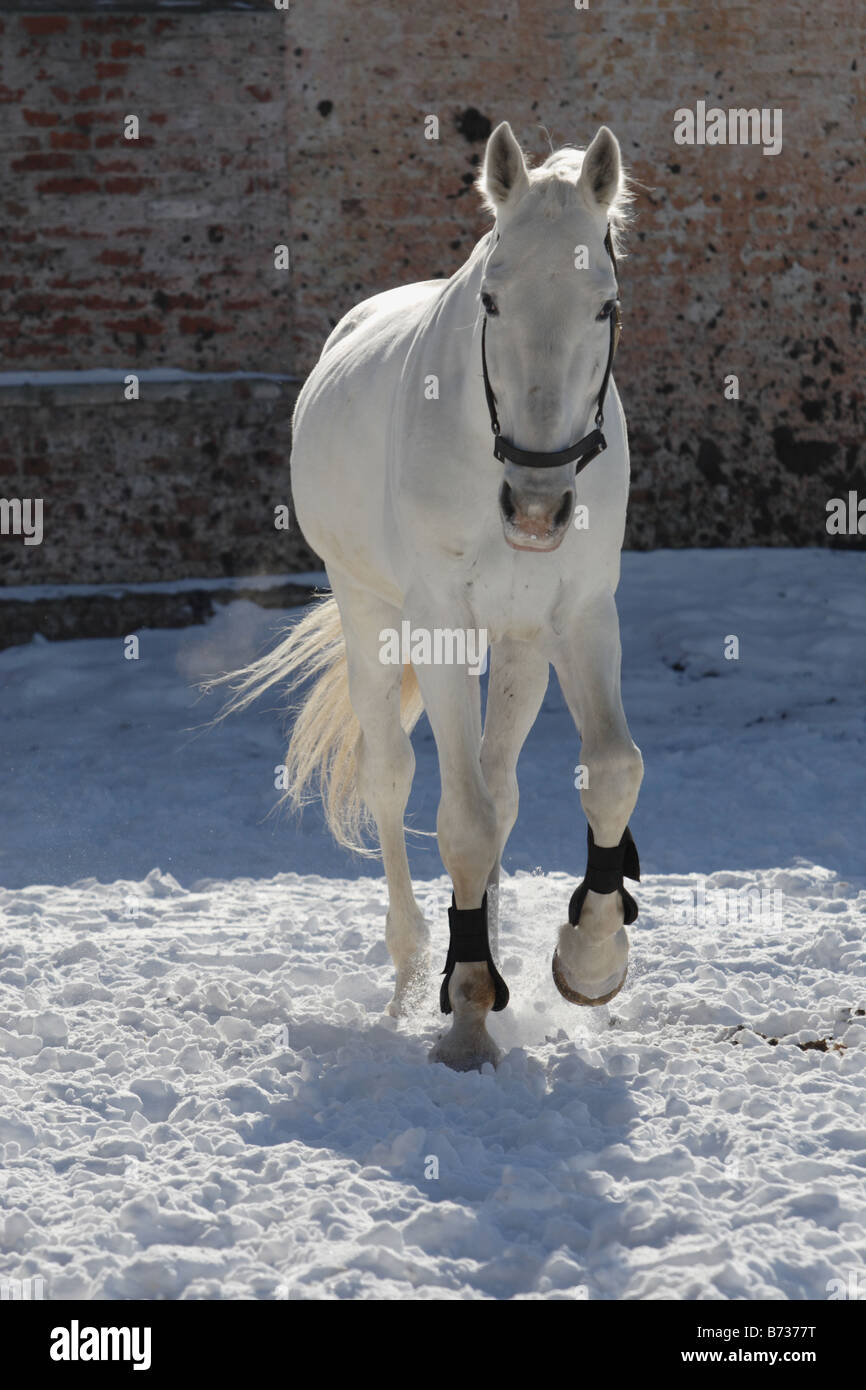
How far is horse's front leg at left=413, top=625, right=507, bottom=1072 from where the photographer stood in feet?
10.8

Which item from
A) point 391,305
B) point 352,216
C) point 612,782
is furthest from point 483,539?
point 352,216

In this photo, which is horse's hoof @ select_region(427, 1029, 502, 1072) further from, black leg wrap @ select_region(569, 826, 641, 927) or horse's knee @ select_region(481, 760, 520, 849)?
horse's knee @ select_region(481, 760, 520, 849)

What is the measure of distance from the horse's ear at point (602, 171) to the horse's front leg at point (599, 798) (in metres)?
0.88

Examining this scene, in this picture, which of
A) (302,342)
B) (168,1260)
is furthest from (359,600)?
(302,342)

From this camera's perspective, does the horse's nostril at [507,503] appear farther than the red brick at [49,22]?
No

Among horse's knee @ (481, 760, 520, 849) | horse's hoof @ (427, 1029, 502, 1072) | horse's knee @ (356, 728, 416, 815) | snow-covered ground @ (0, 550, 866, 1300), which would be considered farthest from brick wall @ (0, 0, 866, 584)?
horse's hoof @ (427, 1029, 502, 1072)

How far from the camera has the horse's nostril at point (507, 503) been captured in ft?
9.12

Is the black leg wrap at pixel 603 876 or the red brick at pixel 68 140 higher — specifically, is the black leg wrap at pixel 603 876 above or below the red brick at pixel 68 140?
below

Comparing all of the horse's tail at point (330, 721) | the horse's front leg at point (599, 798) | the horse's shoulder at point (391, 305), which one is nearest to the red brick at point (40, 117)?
the horse's shoulder at point (391, 305)

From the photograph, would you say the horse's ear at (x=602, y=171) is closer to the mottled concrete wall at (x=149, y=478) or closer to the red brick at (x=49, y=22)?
the mottled concrete wall at (x=149, y=478)

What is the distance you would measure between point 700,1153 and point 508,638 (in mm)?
1432
